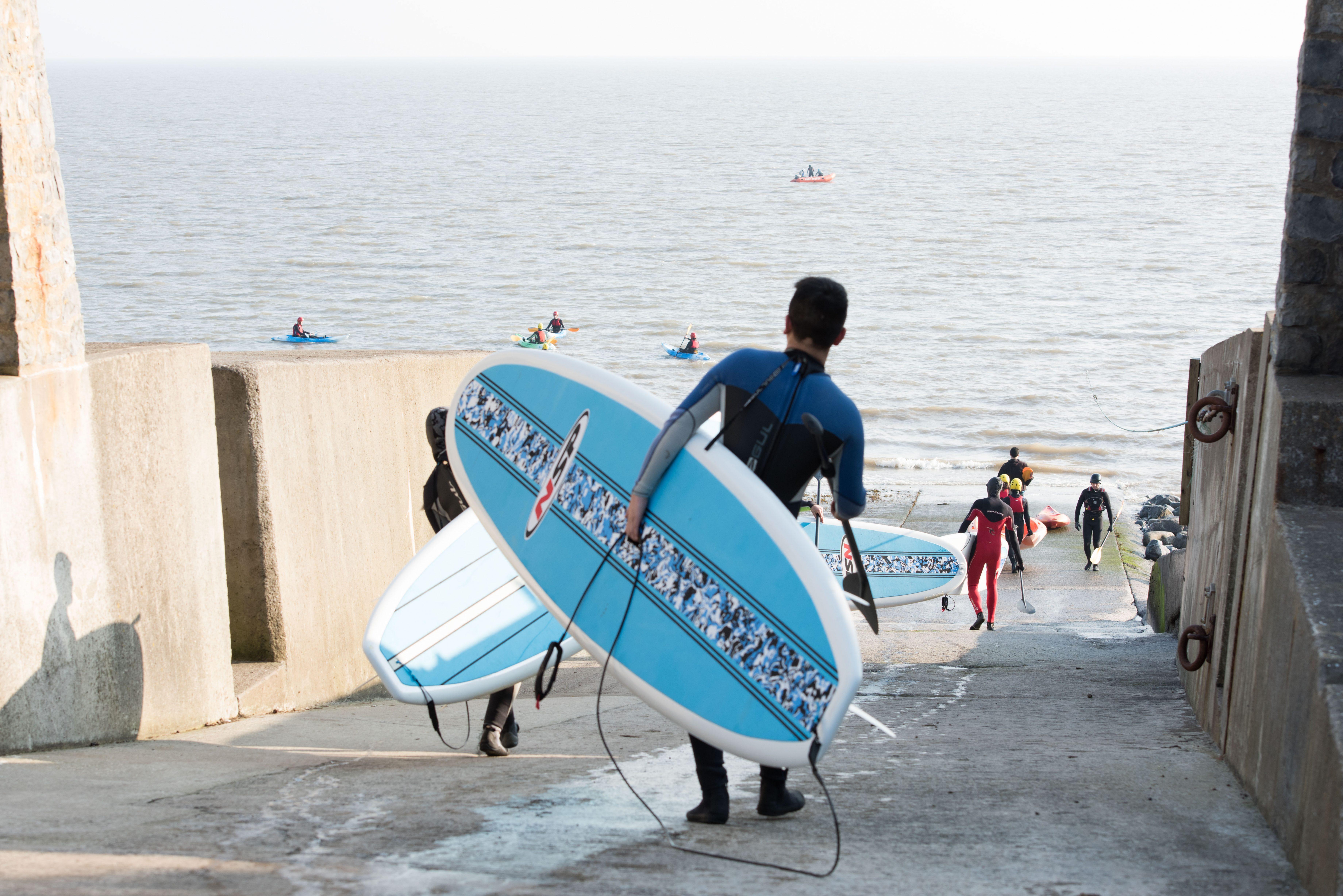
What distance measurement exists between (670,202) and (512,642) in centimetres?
6269

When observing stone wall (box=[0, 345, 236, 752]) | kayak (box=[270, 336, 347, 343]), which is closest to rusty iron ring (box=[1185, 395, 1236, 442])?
stone wall (box=[0, 345, 236, 752])

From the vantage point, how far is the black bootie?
3219 mm

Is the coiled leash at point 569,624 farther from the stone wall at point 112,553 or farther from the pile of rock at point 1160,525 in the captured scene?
the pile of rock at point 1160,525

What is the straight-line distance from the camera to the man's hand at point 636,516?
3570 mm

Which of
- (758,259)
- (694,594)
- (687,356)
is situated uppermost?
(758,259)

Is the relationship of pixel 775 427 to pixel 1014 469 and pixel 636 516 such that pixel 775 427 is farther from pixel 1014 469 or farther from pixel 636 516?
pixel 1014 469

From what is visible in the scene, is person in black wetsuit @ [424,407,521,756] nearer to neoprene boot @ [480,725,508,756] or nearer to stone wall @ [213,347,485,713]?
neoprene boot @ [480,725,508,756]

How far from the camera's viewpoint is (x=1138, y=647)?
7809mm

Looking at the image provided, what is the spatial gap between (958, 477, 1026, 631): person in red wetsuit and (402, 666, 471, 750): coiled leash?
6513mm

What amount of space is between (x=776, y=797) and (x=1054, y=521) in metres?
15.3

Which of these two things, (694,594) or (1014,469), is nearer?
(694,594)

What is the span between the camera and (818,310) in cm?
321

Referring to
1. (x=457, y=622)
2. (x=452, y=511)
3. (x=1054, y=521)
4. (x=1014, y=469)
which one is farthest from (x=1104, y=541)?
(x=452, y=511)

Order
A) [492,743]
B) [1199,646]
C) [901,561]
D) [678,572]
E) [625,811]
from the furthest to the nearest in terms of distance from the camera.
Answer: [901,561], [1199,646], [492,743], [678,572], [625,811]
